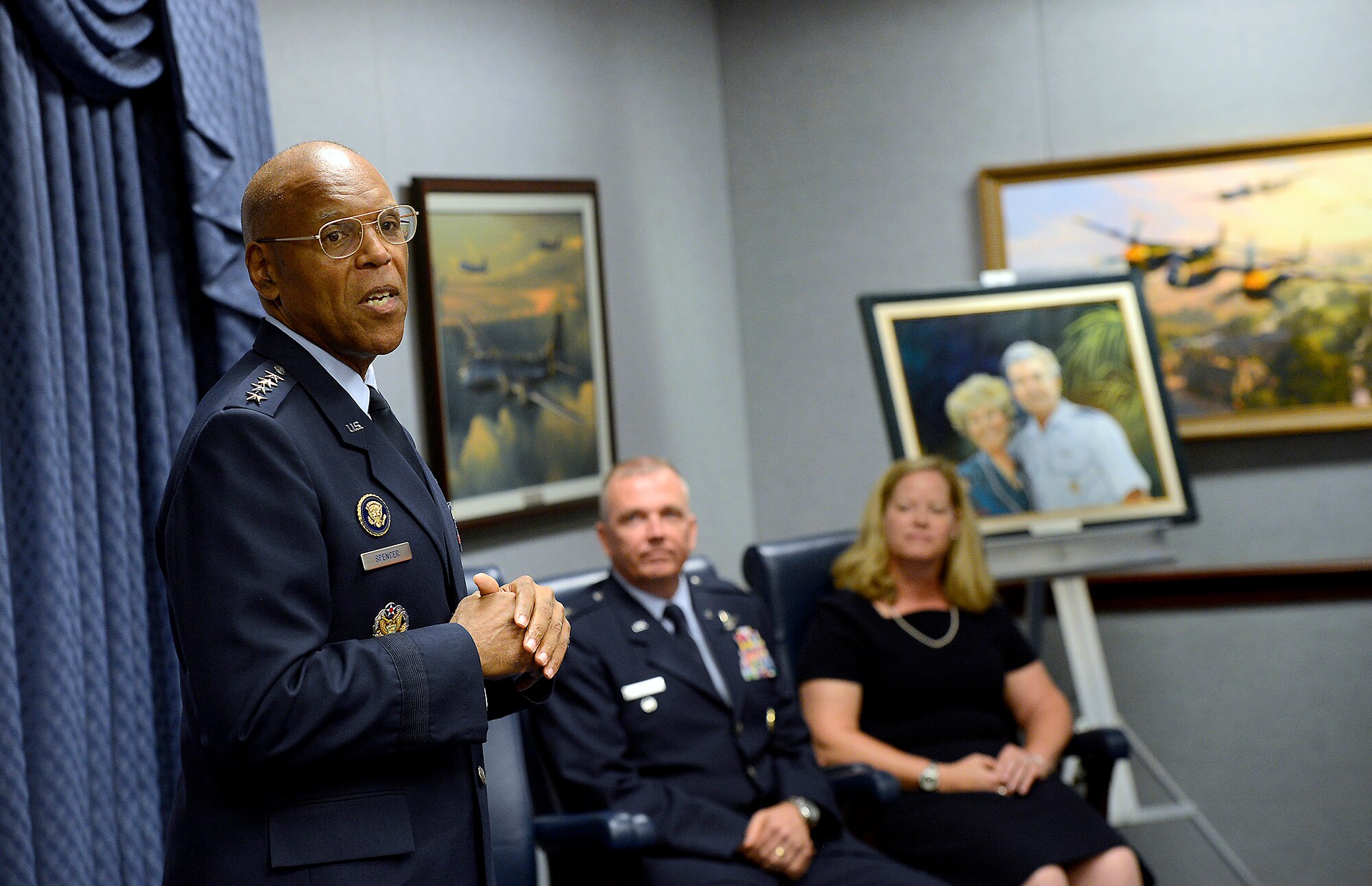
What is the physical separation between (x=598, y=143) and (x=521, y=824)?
7.55ft

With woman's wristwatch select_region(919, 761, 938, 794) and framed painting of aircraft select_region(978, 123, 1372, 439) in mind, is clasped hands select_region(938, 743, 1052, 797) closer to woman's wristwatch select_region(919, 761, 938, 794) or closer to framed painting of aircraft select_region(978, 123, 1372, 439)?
woman's wristwatch select_region(919, 761, 938, 794)

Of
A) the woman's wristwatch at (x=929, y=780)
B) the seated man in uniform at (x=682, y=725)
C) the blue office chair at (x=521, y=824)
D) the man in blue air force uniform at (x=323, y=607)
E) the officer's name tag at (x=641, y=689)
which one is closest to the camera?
the man in blue air force uniform at (x=323, y=607)

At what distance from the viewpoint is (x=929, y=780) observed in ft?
9.84

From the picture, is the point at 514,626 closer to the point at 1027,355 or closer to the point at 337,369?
the point at 337,369

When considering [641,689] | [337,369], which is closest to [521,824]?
[641,689]

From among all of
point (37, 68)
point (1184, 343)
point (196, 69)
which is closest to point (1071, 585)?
point (1184, 343)

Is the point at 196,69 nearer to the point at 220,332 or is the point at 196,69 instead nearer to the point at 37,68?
the point at 37,68

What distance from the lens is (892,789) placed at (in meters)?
2.84

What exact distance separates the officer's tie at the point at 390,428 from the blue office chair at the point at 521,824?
95cm

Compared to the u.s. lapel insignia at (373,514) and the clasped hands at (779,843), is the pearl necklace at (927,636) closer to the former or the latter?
the clasped hands at (779,843)

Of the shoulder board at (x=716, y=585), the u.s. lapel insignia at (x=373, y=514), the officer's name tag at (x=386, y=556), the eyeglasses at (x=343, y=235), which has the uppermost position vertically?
the eyeglasses at (x=343, y=235)

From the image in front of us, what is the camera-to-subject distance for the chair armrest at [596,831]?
7.98 ft

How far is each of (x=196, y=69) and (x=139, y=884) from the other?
1468 millimetres

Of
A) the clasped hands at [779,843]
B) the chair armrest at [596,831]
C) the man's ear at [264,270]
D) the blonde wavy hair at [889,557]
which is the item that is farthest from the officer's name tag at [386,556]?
the blonde wavy hair at [889,557]
